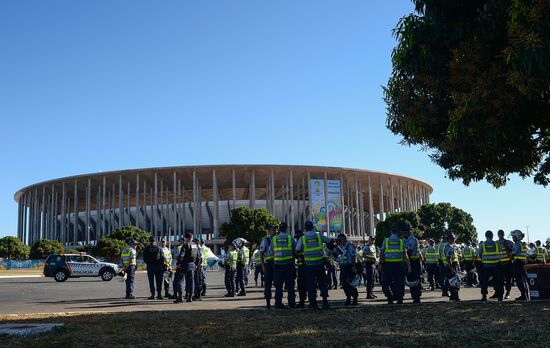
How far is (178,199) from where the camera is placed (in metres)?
94.6

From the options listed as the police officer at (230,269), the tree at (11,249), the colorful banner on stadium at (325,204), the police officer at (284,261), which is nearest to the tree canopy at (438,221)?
the colorful banner on stadium at (325,204)

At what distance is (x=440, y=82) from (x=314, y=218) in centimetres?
7644

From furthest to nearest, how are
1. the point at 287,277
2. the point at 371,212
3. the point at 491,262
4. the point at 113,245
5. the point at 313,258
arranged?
1. the point at 371,212
2. the point at 113,245
3. the point at 491,262
4. the point at 287,277
5. the point at 313,258

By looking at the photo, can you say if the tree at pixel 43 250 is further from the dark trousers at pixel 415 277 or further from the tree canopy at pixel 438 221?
the dark trousers at pixel 415 277

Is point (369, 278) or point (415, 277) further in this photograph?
point (369, 278)

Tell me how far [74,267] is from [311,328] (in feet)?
95.9

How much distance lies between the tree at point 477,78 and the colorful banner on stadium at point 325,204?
7468 cm

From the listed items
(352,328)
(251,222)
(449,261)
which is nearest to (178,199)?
(251,222)

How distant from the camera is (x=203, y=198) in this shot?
330 ft

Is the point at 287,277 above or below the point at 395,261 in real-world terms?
below

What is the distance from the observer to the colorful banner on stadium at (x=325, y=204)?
8688 centimetres

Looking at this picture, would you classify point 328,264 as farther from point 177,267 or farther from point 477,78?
point 477,78

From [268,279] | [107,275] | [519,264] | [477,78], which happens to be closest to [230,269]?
[268,279]

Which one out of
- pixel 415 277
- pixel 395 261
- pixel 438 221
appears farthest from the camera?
pixel 438 221
